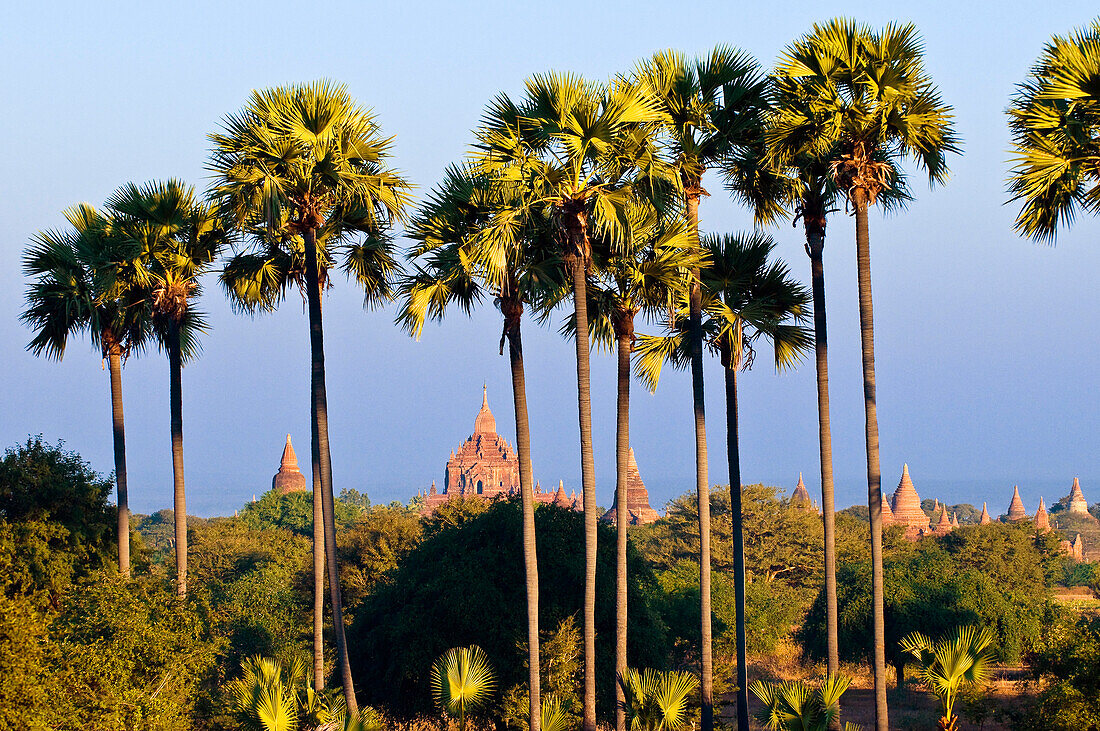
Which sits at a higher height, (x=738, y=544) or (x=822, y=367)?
(x=822, y=367)

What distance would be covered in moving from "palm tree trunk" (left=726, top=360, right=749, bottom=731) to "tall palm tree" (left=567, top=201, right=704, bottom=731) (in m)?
1.84

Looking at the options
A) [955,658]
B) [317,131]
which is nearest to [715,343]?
[955,658]

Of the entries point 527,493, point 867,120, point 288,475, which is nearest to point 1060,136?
point 867,120

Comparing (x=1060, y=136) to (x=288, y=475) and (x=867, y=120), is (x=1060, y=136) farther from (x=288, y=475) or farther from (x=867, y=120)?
(x=288, y=475)

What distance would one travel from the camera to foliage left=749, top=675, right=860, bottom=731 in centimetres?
1770

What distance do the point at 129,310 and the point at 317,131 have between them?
7.73m

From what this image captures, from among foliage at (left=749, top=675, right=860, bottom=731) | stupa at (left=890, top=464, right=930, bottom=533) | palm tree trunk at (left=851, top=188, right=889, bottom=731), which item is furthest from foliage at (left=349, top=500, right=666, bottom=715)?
stupa at (left=890, top=464, right=930, bottom=533)

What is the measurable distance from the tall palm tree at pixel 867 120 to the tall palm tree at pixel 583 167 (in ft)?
8.74

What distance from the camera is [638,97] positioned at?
1833 centimetres

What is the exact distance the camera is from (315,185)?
68.1 feet

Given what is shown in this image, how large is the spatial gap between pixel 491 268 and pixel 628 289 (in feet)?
9.16

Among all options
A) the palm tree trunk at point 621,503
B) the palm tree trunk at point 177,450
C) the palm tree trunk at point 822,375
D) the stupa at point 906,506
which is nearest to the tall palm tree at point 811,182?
the palm tree trunk at point 822,375

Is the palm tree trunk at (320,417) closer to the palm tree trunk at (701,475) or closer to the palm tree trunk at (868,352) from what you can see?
the palm tree trunk at (701,475)

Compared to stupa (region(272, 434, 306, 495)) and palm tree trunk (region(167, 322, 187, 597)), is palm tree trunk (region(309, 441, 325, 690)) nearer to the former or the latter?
palm tree trunk (region(167, 322, 187, 597))
